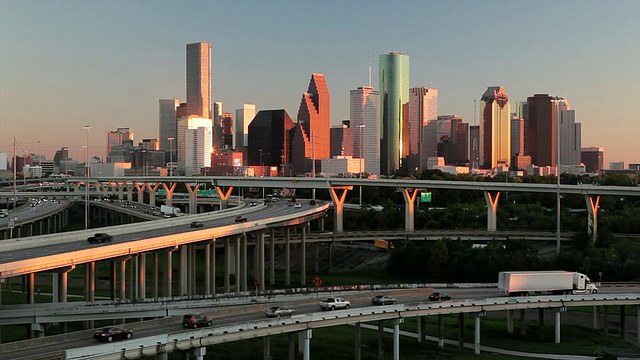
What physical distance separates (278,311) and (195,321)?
6.20 meters

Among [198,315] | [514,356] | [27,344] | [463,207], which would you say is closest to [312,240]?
[463,207]

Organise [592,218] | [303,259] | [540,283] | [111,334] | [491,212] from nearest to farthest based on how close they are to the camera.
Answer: [111,334] → [540,283] → [303,259] → [592,218] → [491,212]

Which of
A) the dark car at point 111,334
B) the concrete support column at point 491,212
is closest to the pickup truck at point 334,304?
the dark car at point 111,334

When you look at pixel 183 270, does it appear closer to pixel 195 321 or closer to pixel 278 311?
pixel 278 311

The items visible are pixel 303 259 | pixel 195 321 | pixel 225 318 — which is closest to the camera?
pixel 195 321

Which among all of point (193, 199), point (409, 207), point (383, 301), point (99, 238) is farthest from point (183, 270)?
point (193, 199)

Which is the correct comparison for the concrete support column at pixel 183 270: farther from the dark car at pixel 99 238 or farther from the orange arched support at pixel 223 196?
the orange arched support at pixel 223 196

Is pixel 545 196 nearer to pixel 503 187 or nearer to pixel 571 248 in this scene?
pixel 503 187

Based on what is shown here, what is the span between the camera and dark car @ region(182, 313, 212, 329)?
41094mm

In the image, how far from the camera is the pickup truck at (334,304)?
1896 inches

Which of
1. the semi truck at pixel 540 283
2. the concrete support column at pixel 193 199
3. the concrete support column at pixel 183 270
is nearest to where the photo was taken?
the semi truck at pixel 540 283

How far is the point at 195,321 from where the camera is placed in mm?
Result: 41062

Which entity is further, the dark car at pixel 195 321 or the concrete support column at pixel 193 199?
the concrete support column at pixel 193 199

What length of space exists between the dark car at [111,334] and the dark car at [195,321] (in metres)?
3.89
